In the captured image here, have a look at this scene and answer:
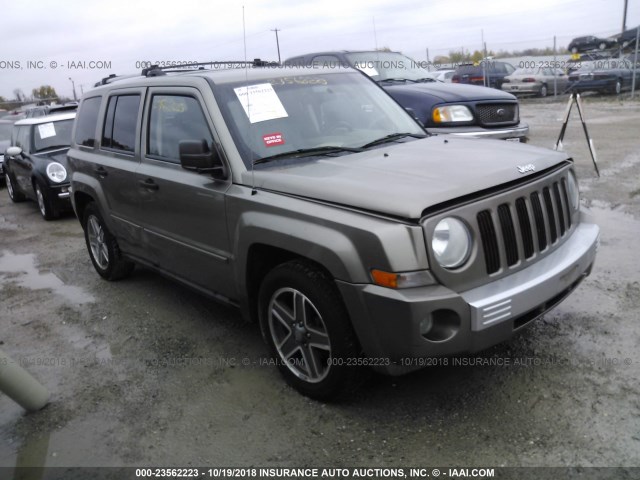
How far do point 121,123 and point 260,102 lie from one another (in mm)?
1714

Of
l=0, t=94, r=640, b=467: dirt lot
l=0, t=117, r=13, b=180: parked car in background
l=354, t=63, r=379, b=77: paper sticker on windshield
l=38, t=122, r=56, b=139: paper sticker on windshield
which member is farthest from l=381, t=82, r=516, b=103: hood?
l=0, t=117, r=13, b=180: parked car in background

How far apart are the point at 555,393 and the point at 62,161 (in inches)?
336

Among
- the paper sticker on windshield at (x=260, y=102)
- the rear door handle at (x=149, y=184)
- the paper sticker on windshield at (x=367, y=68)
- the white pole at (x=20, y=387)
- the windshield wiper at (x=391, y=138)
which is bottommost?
the white pole at (x=20, y=387)

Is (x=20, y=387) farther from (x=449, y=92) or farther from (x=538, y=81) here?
(x=538, y=81)

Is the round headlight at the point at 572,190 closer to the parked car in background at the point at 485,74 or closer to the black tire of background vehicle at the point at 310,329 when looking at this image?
the black tire of background vehicle at the point at 310,329

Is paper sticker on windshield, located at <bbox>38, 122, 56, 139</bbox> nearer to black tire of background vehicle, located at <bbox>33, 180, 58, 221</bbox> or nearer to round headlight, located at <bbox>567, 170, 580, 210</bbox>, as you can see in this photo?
black tire of background vehicle, located at <bbox>33, 180, 58, 221</bbox>

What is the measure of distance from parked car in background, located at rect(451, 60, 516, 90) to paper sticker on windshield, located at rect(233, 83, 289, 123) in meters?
21.6

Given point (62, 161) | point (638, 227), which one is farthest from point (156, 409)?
point (62, 161)

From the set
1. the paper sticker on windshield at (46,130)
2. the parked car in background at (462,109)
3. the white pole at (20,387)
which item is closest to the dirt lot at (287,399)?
the white pole at (20,387)

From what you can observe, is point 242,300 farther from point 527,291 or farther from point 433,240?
point 527,291

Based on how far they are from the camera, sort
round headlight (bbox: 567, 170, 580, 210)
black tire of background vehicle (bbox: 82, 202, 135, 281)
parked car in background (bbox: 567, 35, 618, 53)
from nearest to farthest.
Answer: round headlight (bbox: 567, 170, 580, 210) < black tire of background vehicle (bbox: 82, 202, 135, 281) < parked car in background (bbox: 567, 35, 618, 53)

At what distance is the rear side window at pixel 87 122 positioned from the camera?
555cm

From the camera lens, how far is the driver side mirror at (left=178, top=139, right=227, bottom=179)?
358cm

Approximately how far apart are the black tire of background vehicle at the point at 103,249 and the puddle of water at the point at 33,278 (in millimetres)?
314
